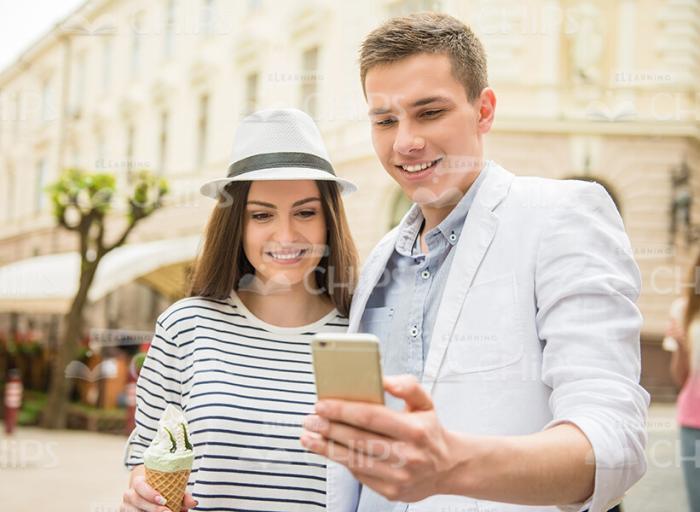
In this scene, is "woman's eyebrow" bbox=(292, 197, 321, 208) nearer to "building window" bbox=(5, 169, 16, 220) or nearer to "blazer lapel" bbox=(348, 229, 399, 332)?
"blazer lapel" bbox=(348, 229, 399, 332)

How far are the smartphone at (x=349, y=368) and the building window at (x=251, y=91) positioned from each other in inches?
445

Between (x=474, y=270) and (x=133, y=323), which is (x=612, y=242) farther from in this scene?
(x=133, y=323)

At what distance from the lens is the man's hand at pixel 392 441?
0.87 meters

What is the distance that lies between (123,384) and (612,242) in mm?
9349

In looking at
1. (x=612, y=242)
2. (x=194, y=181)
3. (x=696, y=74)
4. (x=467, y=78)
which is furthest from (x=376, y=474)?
(x=194, y=181)

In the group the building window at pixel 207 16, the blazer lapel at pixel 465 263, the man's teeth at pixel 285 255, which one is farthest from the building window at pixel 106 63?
the blazer lapel at pixel 465 263

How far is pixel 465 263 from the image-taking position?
Result: 4.61ft

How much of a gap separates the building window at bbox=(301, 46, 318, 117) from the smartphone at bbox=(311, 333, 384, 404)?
9.75 meters

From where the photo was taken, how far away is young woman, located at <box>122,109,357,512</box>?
1844mm

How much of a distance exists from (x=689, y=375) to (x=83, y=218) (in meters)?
7.67

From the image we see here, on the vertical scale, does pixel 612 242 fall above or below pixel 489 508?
above

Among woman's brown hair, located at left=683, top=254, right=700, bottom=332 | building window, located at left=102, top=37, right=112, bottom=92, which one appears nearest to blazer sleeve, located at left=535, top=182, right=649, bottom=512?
woman's brown hair, located at left=683, top=254, right=700, bottom=332

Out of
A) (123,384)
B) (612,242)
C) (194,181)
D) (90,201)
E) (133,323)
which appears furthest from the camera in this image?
(133,323)

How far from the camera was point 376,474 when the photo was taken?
35.1 inches
